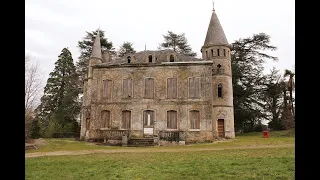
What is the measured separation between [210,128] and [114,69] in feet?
35.7

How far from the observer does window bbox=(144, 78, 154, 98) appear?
983 inches

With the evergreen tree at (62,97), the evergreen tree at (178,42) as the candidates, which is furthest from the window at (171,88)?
the evergreen tree at (178,42)

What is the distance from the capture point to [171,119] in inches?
956

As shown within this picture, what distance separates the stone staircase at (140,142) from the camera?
21.9 metres

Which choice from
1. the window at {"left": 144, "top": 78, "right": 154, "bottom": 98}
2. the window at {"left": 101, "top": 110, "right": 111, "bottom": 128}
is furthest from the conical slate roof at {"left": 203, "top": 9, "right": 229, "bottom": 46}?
the window at {"left": 101, "top": 110, "right": 111, "bottom": 128}

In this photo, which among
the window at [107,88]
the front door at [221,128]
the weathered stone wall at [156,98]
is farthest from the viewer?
the front door at [221,128]

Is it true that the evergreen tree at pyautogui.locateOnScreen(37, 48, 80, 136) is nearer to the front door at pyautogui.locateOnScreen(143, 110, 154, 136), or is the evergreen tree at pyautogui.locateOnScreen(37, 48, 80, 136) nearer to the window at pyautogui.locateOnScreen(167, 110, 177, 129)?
the front door at pyautogui.locateOnScreen(143, 110, 154, 136)

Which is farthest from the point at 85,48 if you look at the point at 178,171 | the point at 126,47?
the point at 178,171

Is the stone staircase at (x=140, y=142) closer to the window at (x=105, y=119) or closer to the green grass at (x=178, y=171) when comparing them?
the window at (x=105, y=119)

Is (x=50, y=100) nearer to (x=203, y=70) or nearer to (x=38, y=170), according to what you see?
(x=203, y=70)

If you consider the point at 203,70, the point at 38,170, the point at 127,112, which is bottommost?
the point at 38,170

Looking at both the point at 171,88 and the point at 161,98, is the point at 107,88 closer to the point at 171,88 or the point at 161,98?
the point at 161,98
